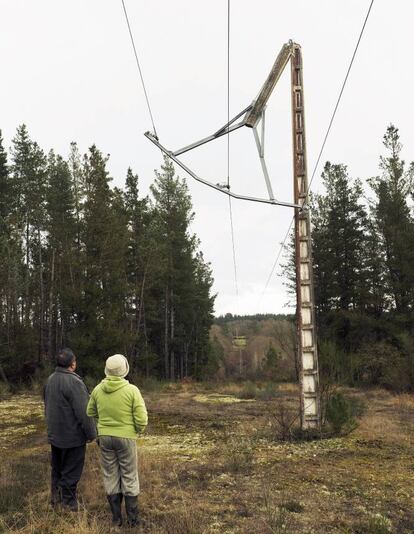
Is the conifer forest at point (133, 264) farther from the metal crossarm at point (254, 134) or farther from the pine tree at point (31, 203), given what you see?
the metal crossarm at point (254, 134)

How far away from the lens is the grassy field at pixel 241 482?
511 cm

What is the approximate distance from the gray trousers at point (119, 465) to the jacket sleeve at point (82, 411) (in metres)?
0.44

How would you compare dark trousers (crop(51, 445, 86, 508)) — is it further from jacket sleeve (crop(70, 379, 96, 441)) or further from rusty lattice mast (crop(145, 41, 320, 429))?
rusty lattice mast (crop(145, 41, 320, 429))

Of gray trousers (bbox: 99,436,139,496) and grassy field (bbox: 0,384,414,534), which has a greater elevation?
gray trousers (bbox: 99,436,139,496)

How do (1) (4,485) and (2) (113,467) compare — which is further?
(1) (4,485)

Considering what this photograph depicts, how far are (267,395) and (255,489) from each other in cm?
1399

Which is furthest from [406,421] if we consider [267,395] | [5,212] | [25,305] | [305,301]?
[5,212]

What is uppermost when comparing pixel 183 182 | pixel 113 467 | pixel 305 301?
pixel 183 182

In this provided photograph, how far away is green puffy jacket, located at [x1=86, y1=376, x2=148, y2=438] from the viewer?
518 centimetres

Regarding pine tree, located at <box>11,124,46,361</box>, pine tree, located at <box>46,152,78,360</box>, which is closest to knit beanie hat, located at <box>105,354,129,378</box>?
pine tree, located at <box>46,152,78,360</box>

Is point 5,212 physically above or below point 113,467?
above

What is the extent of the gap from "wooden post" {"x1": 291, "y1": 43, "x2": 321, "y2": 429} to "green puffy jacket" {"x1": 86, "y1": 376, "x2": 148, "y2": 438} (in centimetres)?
563

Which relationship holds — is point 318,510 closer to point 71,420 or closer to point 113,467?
point 113,467

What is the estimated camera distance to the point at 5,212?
119 feet
